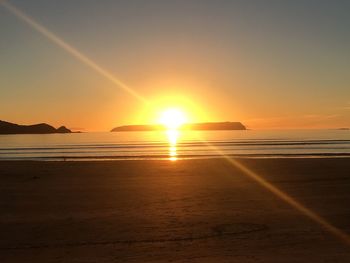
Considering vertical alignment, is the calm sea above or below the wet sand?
above

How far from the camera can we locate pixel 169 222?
34.0ft

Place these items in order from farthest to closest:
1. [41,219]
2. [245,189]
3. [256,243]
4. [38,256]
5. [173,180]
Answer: [173,180]
[245,189]
[41,219]
[256,243]
[38,256]

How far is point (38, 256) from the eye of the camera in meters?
7.84

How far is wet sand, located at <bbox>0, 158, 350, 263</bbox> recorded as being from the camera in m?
7.88

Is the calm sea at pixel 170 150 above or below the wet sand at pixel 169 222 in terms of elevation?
above

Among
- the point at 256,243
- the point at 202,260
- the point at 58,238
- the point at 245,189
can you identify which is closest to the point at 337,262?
the point at 256,243

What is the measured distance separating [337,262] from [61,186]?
1209cm

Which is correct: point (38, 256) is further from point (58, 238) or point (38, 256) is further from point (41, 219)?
point (41, 219)

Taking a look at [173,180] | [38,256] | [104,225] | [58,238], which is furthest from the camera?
[173,180]

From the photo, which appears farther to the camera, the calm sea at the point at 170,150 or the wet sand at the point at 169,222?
the calm sea at the point at 170,150

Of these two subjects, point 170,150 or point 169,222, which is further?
point 170,150

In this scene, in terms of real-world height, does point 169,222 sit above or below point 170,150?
below

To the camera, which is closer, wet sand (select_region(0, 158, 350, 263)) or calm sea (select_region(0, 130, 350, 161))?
wet sand (select_region(0, 158, 350, 263))

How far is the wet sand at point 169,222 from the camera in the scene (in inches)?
310
